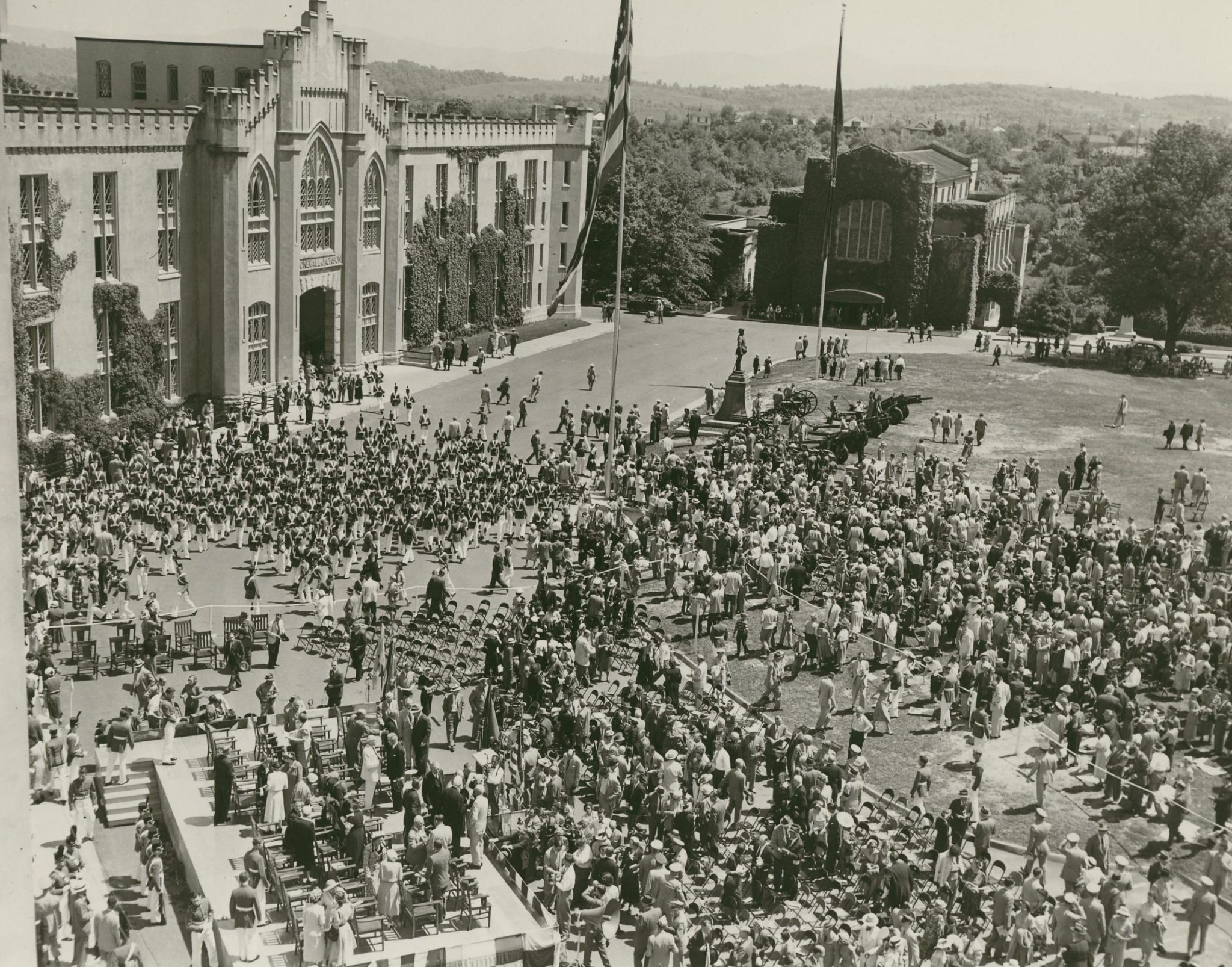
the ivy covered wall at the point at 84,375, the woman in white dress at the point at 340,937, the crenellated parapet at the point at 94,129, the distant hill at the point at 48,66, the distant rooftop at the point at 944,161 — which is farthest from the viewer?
the distant hill at the point at 48,66

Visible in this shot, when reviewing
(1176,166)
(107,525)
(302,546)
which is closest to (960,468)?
(302,546)

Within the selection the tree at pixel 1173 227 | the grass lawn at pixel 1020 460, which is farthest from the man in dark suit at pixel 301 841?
the tree at pixel 1173 227

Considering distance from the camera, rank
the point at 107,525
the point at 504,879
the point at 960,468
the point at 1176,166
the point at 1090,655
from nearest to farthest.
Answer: the point at 504,879 < the point at 1090,655 < the point at 107,525 < the point at 960,468 < the point at 1176,166

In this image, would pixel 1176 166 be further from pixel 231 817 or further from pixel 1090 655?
pixel 231 817

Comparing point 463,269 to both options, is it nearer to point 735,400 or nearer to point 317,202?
point 317,202

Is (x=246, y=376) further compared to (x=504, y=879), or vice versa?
(x=246, y=376)

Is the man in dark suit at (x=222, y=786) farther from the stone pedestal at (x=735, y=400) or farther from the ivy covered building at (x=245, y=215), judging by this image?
the stone pedestal at (x=735, y=400)

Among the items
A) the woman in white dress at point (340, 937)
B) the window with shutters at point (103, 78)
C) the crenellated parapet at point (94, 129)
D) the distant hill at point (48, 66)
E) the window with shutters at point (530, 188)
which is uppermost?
the distant hill at point (48, 66)
